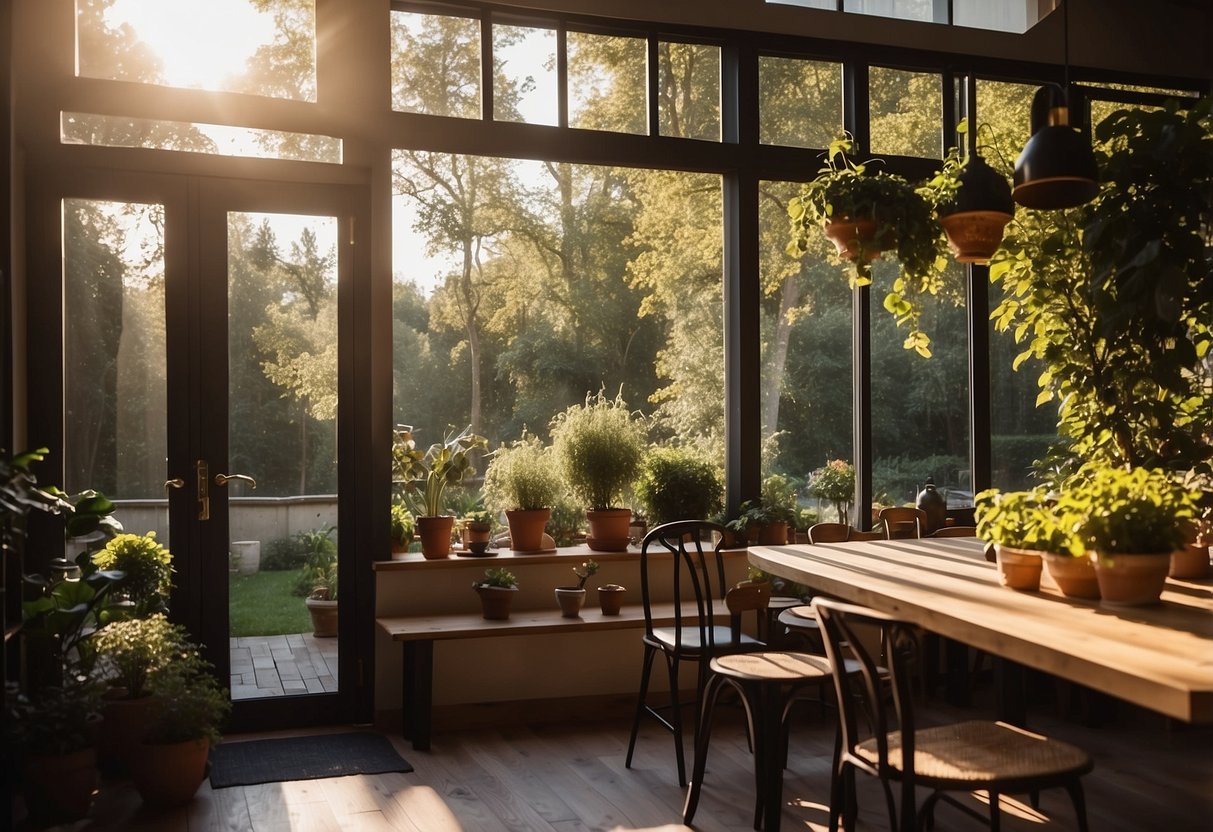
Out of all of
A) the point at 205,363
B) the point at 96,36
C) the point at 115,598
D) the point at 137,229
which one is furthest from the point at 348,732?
the point at 96,36

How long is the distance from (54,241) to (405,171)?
1.55m

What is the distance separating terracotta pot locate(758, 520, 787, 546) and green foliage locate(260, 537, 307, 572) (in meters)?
2.23

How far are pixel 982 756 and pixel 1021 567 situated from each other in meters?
0.52

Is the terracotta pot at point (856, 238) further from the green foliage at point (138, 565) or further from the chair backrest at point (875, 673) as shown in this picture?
the green foliage at point (138, 565)

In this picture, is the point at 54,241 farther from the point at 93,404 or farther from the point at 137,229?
the point at 93,404

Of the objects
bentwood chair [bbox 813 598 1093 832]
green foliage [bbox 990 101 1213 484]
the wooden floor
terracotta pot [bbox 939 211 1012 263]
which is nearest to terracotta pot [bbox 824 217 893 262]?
terracotta pot [bbox 939 211 1012 263]

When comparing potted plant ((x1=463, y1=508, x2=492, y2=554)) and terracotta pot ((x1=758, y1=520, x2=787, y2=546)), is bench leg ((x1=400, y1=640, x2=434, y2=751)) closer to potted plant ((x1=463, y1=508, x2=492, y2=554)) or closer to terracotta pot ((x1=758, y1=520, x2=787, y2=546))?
potted plant ((x1=463, y1=508, x2=492, y2=554))

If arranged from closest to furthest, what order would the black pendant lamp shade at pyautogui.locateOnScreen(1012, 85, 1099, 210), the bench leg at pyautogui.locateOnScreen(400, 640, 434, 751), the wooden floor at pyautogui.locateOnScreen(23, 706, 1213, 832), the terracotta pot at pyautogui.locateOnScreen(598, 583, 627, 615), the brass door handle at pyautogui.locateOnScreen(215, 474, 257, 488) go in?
the black pendant lamp shade at pyautogui.locateOnScreen(1012, 85, 1099, 210) < the wooden floor at pyautogui.locateOnScreen(23, 706, 1213, 832) < the bench leg at pyautogui.locateOnScreen(400, 640, 434, 751) < the brass door handle at pyautogui.locateOnScreen(215, 474, 257, 488) < the terracotta pot at pyautogui.locateOnScreen(598, 583, 627, 615)

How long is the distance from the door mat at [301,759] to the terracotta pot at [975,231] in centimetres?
283

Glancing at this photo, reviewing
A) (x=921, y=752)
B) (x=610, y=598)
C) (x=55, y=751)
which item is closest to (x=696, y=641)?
(x=610, y=598)

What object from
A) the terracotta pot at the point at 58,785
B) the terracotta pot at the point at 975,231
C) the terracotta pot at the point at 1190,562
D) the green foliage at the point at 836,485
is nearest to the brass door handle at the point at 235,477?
the terracotta pot at the point at 58,785

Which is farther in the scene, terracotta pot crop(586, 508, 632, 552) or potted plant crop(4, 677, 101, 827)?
terracotta pot crop(586, 508, 632, 552)

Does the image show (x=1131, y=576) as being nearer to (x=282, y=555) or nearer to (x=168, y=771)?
(x=168, y=771)

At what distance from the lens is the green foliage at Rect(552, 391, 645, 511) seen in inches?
202
